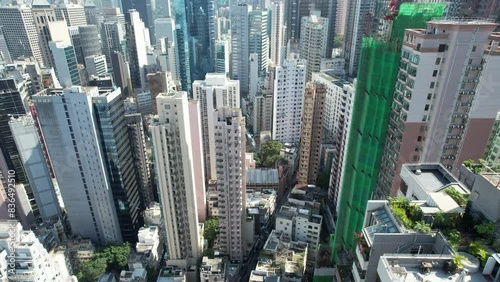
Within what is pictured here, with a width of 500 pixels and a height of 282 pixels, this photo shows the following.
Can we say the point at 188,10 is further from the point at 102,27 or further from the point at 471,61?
the point at 471,61

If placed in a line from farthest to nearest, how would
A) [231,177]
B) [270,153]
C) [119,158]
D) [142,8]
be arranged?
[142,8]
[270,153]
[119,158]
[231,177]

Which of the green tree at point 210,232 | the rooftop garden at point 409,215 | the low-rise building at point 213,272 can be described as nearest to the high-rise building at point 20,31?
the green tree at point 210,232

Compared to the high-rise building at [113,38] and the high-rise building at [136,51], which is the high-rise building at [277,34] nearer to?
the high-rise building at [136,51]

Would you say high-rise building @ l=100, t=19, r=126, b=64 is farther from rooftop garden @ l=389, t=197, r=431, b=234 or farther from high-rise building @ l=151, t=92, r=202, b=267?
rooftop garden @ l=389, t=197, r=431, b=234

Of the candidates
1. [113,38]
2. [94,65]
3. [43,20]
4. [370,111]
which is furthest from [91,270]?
[113,38]

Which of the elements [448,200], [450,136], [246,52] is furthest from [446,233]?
[246,52]

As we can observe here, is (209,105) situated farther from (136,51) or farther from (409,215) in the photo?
(136,51)
